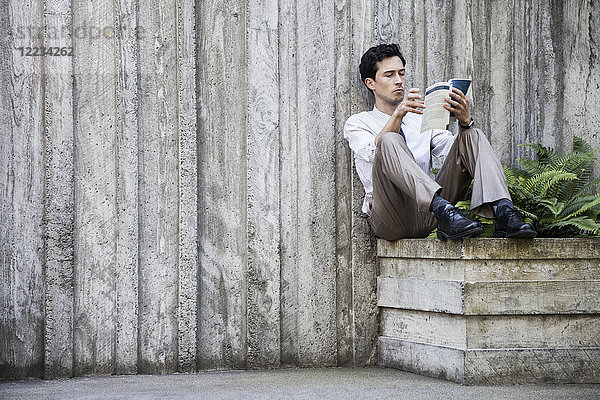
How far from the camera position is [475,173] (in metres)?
3.28

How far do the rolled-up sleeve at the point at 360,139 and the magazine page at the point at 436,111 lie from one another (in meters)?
0.38

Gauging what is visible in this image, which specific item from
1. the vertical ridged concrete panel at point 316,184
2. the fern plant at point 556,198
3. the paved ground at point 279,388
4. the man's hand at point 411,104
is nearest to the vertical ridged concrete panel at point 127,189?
the paved ground at point 279,388

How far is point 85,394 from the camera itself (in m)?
3.04

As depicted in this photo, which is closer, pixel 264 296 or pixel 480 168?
pixel 480 168

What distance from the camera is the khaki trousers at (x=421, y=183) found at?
3209mm

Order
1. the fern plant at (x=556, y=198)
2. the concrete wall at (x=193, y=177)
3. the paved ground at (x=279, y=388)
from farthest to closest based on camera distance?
the concrete wall at (x=193, y=177)
the fern plant at (x=556, y=198)
the paved ground at (x=279, y=388)

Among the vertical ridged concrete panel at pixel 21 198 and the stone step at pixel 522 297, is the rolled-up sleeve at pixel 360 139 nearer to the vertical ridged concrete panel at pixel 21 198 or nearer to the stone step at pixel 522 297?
the stone step at pixel 522 297

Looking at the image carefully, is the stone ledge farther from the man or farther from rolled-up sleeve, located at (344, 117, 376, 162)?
rolled-up sleeve, located at (344, 117, 376, 162)

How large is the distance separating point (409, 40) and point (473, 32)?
0.38m

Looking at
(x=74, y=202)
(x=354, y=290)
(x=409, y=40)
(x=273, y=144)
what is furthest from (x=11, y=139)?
(x=409, y=40)

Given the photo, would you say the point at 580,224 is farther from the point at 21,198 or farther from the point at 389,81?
the point at 21,198

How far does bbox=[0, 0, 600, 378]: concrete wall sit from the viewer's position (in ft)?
11.6

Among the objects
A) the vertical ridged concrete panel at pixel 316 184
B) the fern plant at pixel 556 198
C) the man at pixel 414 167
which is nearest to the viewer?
the man at pixel 414 167

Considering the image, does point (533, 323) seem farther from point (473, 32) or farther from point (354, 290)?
point (473, 32)
